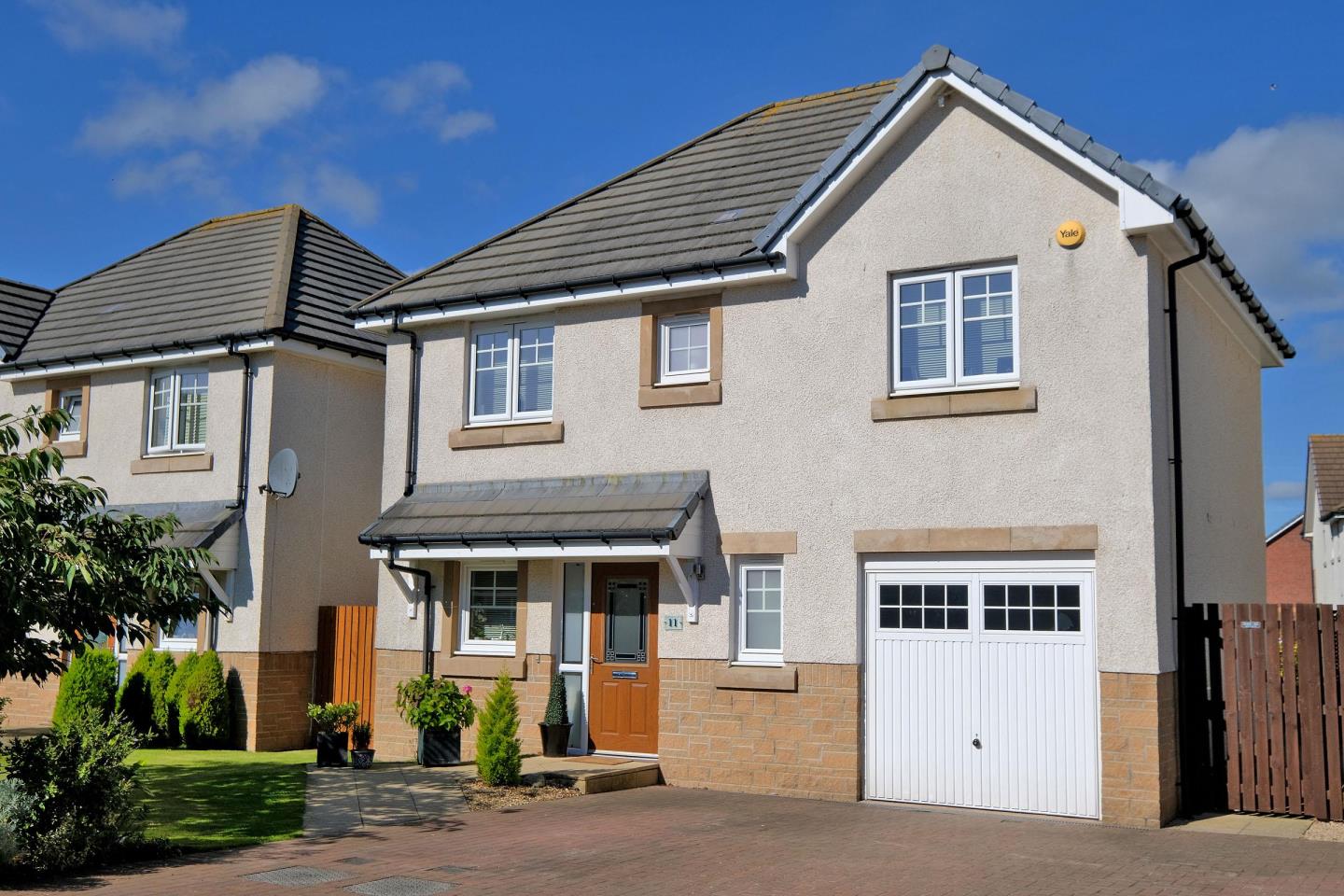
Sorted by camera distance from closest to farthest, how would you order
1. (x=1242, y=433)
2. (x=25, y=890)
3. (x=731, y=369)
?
(x=25, y=890), (x=731, y=369), (x=1242, y=433)

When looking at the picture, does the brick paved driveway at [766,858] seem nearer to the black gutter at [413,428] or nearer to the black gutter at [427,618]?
the black gutter at [427,618]

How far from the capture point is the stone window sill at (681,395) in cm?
1473

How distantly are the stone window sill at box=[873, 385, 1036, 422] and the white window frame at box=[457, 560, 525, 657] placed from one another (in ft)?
17.4

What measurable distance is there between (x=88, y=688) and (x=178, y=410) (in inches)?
166

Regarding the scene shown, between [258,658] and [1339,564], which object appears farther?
[1339,564]

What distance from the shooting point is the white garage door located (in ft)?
41.1

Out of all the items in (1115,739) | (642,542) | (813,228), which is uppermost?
(813,228)

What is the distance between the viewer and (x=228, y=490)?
60.1 feet

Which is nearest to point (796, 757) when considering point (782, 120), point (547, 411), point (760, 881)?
point (760, 881)

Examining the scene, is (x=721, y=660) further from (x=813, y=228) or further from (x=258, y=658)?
(x=258, y=658)

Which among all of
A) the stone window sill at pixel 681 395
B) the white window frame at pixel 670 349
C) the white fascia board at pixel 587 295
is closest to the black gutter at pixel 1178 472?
the white fascia board at pixel 587 295

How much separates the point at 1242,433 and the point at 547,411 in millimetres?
9318

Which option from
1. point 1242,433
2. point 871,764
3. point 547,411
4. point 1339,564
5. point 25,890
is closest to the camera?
point 25,890

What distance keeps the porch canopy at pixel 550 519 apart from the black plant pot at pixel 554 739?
6.93 feet
